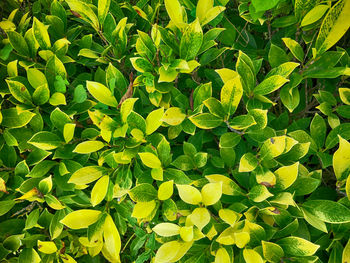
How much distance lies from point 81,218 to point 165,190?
0.36m

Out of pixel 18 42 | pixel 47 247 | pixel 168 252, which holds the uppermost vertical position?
pixel 18 42

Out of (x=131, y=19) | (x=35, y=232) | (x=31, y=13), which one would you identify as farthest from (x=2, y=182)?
(x=31, y=13)

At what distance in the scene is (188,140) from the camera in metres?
1.22

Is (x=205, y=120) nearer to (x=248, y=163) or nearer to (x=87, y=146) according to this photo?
(x=248, y=163)

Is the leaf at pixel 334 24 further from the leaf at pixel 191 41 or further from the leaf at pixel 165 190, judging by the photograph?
the leaf at pixel 165 190

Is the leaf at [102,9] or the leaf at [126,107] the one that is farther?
the leaf at [102,9]

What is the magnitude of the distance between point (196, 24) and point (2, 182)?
3.01 feet

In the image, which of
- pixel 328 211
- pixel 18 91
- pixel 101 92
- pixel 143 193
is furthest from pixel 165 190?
pixel 18 91

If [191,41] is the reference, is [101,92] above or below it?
below

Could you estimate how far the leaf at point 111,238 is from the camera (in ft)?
3.99

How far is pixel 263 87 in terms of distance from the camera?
1.09 metres

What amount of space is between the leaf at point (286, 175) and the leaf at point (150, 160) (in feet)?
1.32

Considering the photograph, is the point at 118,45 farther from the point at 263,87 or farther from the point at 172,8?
the point at 263,87

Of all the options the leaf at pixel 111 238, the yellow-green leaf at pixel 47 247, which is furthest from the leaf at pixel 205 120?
the yellow-green leaf at pixel 47 247
